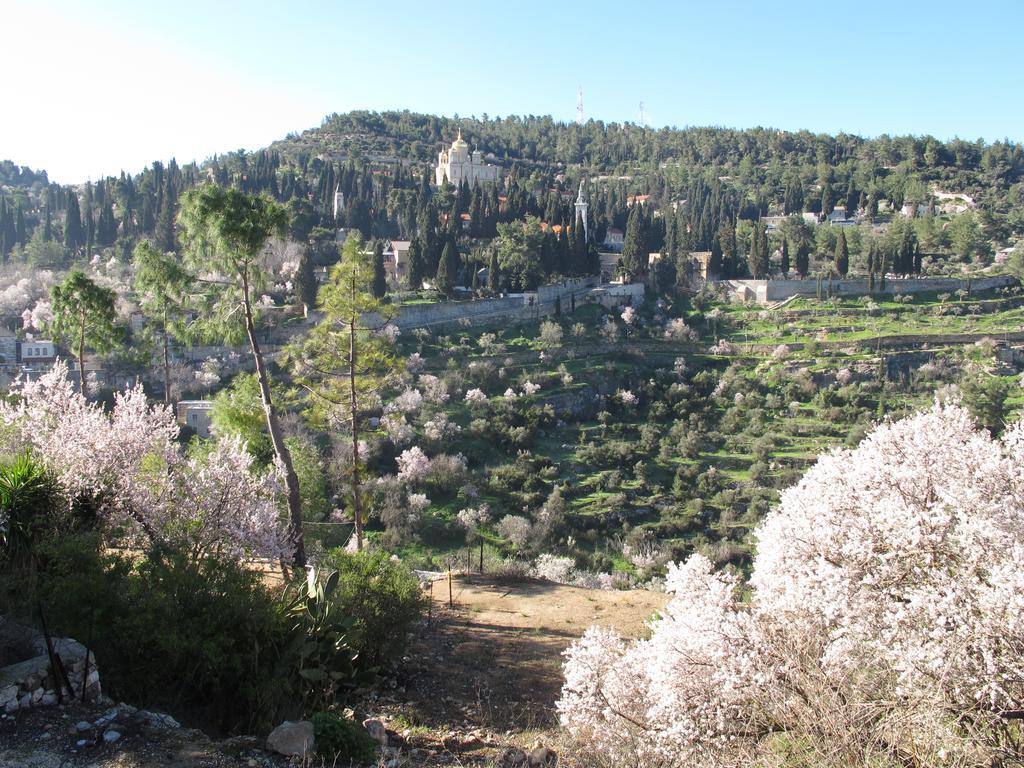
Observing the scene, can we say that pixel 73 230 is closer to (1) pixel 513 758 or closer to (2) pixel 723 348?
(2) pixel 723 348

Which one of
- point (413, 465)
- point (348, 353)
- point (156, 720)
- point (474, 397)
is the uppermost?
point (348, 353)

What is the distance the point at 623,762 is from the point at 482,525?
17055 mm

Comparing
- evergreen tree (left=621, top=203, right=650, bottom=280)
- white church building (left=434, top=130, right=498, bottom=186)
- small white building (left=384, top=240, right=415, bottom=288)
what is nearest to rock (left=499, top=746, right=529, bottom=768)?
small white building (left=384, top=240, right=415, bottom=288)

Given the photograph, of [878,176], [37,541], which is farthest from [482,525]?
[878,176]

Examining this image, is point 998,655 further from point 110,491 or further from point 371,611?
point 110,491

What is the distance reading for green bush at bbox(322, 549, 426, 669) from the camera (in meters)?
7.30

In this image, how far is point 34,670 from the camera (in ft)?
17.1

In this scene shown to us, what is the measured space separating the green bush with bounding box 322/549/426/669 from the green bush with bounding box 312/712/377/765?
172 cm

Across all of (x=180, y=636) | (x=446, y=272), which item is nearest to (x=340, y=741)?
(x=180, y=636)

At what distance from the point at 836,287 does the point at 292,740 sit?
1963 inches

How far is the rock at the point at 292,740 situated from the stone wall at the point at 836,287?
1814 inches

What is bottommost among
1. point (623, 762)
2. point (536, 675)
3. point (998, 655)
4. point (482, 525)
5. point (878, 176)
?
point (482, 525)

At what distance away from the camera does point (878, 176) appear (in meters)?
91.0

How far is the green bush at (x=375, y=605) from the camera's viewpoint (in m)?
7.30
